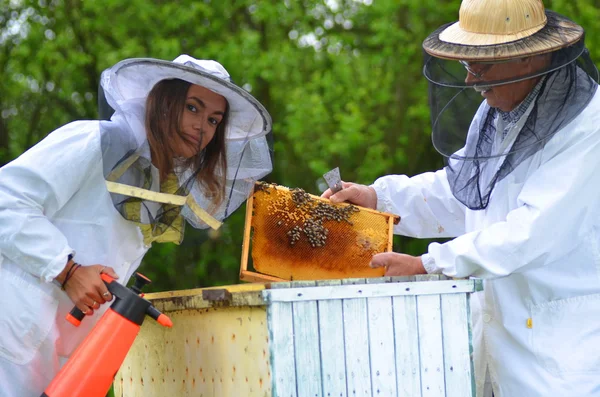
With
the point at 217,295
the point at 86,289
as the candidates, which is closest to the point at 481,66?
the point at 217,295

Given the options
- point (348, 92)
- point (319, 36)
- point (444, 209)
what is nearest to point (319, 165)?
point (348, 92)

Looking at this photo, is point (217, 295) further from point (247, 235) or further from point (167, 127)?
point (167, 127)

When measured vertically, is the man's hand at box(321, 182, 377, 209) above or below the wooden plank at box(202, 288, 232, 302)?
below

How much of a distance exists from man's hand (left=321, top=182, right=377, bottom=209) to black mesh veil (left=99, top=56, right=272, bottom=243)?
32 centimetres

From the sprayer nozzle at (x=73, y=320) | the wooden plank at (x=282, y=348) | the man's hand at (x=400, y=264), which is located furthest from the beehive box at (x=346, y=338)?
the sprayer nozzle at (x=73, y=320)

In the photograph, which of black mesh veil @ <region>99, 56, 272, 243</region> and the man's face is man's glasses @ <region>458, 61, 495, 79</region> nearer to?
the man's face

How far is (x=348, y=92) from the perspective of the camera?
975 cm

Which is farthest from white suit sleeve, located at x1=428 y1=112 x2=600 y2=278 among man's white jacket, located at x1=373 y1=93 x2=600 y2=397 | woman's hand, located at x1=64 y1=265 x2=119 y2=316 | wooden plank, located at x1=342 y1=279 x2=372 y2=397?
woman's hand, located at x1=64 y1=265 x2=119 y2=316

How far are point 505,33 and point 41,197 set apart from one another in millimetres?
1706

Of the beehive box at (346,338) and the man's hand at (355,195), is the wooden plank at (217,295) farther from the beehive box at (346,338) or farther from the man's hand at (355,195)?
the man's hand at (355,195)

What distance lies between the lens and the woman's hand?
2844mm

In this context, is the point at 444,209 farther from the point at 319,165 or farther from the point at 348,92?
the point at 348,92

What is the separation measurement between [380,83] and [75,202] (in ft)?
23.5

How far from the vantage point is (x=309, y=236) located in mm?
3357
